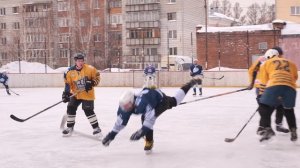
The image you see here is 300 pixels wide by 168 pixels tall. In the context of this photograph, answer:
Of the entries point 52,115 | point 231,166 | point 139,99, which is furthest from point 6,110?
point 231,166

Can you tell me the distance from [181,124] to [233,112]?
2166mm

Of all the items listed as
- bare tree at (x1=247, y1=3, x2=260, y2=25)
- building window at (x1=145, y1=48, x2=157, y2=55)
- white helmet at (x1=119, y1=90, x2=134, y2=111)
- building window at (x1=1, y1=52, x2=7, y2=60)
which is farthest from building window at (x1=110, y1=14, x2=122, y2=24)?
white helmet at (x1=119, y1=90, x2=134, y2=111)

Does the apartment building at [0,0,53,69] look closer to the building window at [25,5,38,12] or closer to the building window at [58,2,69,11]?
the building window at [25,5,38,12]

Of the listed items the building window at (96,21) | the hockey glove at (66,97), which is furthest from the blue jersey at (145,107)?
the building window at (96,21)

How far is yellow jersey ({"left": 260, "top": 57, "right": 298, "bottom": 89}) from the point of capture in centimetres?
537

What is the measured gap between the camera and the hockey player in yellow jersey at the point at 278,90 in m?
5.37

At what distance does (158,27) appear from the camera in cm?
3859

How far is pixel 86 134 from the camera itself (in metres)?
6.74

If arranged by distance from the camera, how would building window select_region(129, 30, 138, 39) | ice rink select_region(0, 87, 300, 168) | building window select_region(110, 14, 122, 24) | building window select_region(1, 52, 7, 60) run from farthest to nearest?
1. building window select_region(1, 52, 7, 60)
2. building window select_region(110, 14, 122, 24)
3. building window select_region(129, 30, 138, 39)
4. ice rink select_region(0, 87, 300, 168)

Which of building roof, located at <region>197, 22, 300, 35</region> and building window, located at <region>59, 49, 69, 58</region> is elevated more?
building roof, located at <region>197, 22, 300, 35</region>

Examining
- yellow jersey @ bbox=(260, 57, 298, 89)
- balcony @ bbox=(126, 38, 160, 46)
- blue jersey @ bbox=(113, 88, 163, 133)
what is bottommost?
blue jersey @ bbox=(113, 88, 163, 133)

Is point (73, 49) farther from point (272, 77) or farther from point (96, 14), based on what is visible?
point (272, 77)

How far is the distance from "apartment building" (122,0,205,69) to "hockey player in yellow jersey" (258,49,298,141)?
31502mm

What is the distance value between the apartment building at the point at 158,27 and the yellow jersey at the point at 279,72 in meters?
31.5
